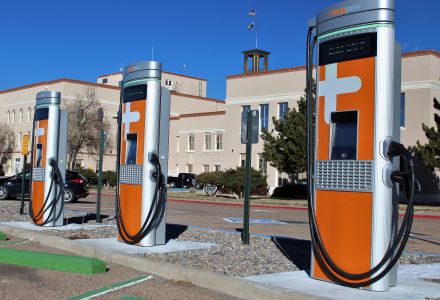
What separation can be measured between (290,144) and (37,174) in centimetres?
2127

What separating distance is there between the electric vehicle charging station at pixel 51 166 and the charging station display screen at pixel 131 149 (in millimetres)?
3105

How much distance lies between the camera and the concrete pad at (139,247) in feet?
30.4

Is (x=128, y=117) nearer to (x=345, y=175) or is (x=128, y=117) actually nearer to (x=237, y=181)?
(x=345, y=175)

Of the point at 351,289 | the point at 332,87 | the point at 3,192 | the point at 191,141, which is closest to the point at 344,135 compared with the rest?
the point at 332,87

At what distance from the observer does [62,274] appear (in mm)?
7684

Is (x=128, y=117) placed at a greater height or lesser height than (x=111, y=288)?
greater

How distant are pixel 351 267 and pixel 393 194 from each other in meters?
0.93

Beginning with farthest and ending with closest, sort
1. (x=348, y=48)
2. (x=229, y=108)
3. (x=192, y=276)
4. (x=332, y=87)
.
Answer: (x=229, y=108)
(x=192, y=276)
(x=332, y=87)
(x=348, y=48)

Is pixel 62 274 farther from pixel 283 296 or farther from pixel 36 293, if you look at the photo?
pixel 283 296

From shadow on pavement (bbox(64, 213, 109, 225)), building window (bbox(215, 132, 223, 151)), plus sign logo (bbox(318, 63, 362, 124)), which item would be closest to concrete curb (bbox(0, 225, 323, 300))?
plus sign logo (bbox(318, 63, 362, 124))

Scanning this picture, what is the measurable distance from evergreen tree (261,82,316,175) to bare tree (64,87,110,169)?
108 feet

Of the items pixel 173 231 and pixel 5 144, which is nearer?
pixel 173 231

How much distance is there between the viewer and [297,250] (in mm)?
9875

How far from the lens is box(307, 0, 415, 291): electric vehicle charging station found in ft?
20.5
